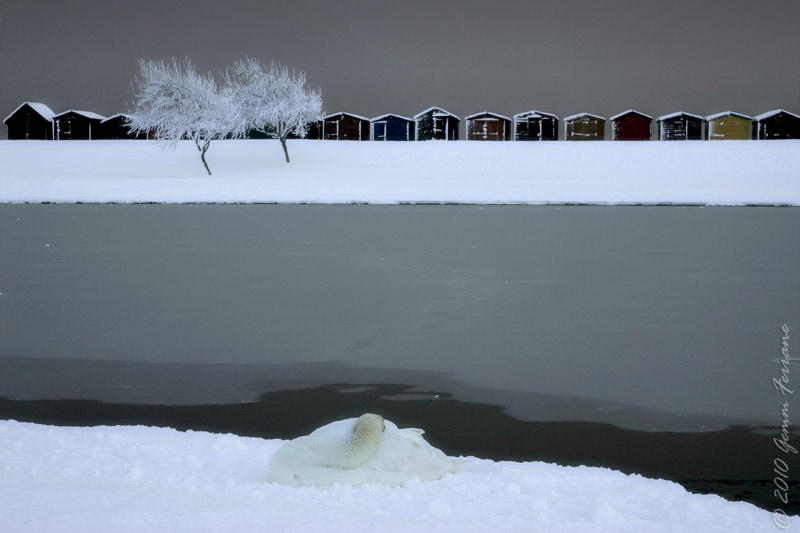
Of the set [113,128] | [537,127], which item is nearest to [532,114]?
[537,127]

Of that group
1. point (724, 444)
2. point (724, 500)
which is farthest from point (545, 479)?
point (724, 444)

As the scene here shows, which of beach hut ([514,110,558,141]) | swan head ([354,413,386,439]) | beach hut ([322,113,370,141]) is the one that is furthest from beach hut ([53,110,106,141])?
swan head ([354,413,386,439])

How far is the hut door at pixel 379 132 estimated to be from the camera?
86631 mm

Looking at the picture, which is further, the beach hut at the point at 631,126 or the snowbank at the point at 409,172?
the beach hut at the point at 631,126

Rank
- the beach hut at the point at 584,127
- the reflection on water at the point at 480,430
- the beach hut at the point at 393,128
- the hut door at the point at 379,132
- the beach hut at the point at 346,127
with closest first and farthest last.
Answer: the reflection on water at the point at 480,430 < the beach hut at the point at 584,127 < the beach hut at the point at 393,128 < the hut door at the point at 379,132 < the beach hut at the point at 346,127

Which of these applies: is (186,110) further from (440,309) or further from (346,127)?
(440,309)

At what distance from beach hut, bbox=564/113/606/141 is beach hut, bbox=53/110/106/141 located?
44019mm

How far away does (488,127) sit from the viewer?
282ft

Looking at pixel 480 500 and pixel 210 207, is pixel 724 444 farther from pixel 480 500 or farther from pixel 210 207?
pixel 210 207

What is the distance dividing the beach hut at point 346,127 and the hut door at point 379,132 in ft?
2.81

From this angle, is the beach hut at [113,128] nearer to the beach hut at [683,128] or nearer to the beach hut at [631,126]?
the beach hut at [631,126]

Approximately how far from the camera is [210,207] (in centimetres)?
4319

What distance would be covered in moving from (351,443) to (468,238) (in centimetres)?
2178

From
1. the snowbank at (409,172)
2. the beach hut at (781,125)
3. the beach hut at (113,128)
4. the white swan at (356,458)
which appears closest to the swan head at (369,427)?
the white swan at (356,458)
